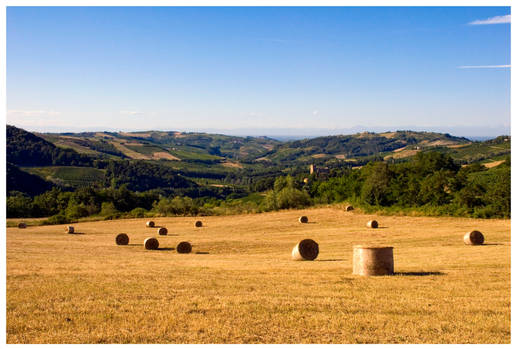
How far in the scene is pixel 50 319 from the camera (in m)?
9.90

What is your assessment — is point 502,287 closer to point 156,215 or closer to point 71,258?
point 71,258

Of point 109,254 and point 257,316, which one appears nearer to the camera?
point 257,316

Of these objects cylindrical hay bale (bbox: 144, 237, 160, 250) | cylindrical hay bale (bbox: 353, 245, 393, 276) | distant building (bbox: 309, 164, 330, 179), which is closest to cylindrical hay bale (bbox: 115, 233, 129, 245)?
cylindrical hay bale (bbox: 144, 237, 160, 250)

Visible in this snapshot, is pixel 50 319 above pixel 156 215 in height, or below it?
above

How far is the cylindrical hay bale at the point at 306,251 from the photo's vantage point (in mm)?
20375

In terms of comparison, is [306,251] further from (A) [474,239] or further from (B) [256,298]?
(A) [474,239]

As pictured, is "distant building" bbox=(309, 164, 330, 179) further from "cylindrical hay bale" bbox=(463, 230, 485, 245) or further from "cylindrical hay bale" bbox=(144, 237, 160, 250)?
"cylindrical hay bale" bbox=(144, 237, 160, 250)

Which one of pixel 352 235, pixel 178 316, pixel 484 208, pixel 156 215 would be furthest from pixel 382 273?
pixel 156 215

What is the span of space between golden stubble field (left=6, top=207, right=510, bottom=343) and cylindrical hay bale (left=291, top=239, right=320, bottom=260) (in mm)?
367

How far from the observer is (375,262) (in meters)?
15.0

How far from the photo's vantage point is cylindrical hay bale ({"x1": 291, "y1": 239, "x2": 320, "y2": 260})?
802 inches

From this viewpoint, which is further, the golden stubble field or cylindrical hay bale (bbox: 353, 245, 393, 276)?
cylindrical hay bale (bbox: 353, 245, 393, 276)

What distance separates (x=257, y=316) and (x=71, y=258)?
44.5ft

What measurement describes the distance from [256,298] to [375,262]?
4905mm
